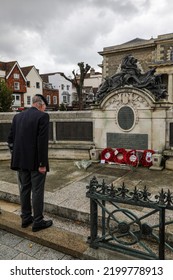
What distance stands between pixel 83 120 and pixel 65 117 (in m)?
0.73

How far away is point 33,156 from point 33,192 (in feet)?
1.90

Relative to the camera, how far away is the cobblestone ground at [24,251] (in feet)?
10.3

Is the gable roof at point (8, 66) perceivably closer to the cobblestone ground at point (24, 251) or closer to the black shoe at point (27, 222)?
the black shoe at point (27, 222)

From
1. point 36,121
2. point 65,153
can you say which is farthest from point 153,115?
point 36,121

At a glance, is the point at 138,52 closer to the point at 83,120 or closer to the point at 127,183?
the point at 83,120

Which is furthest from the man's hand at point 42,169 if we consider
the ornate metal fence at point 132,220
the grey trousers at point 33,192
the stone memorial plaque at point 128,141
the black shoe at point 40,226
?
the stone memorial plaque at point 128,141

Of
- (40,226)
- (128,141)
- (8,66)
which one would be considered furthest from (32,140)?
(8,66)

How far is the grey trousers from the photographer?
11.6 ft

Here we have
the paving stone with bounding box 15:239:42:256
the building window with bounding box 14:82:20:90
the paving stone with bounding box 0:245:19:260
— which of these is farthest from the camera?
the building window with bounding box 14:82:20:90

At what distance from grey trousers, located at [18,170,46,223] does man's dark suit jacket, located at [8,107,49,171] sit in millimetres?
149

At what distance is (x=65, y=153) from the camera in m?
8.77

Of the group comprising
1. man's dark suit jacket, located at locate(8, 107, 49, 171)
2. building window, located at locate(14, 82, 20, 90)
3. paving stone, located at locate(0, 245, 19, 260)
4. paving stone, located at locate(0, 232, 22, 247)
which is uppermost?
building window, located at locate(14, 82, 20, 90)

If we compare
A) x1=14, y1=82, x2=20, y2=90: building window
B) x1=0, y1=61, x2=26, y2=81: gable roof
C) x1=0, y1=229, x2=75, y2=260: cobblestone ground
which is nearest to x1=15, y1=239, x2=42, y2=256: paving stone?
x1=0, y1=229, x2=75, y2=260: cobblestone ground

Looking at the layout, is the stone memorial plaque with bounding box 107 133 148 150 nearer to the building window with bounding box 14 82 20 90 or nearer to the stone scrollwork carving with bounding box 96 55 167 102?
the stone scrollwork carving with bounding box 96 55 167 102
